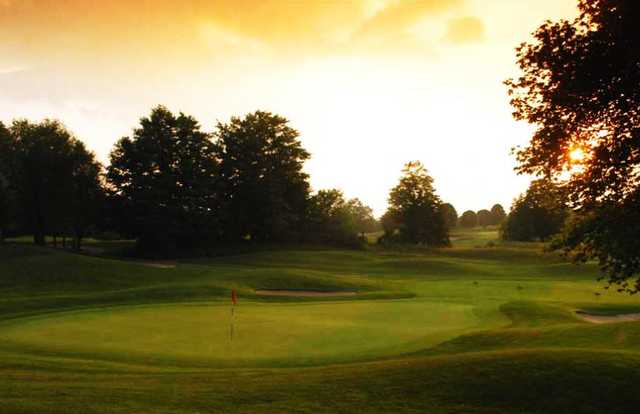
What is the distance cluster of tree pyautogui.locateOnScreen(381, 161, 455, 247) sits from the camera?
87625 millimetres

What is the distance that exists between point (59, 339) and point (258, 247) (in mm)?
50870

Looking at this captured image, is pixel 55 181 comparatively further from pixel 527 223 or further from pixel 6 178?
pixel 527 223

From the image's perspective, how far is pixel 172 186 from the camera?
6444 cm

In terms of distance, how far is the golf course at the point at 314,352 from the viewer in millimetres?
9641

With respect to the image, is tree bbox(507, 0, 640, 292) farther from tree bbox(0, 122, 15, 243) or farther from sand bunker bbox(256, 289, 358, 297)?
tree bbox(0, 122, 15, 243)

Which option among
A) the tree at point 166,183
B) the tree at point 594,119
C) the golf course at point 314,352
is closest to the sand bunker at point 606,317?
the golf course at point 314,352

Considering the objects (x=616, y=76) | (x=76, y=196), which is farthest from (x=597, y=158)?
(x=76, y=196)

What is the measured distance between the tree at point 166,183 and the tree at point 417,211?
34608 millimetres

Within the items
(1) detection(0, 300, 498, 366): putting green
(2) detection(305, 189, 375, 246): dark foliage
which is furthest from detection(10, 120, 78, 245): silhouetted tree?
(1) detection(0, 300, 498, 366): putting green

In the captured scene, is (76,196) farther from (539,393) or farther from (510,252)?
(539,393)

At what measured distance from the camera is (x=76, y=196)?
6906cm

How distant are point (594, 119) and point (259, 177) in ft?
200

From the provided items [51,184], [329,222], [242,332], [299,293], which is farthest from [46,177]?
[242,332]

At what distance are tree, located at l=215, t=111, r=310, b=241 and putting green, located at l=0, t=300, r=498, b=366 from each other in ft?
153
